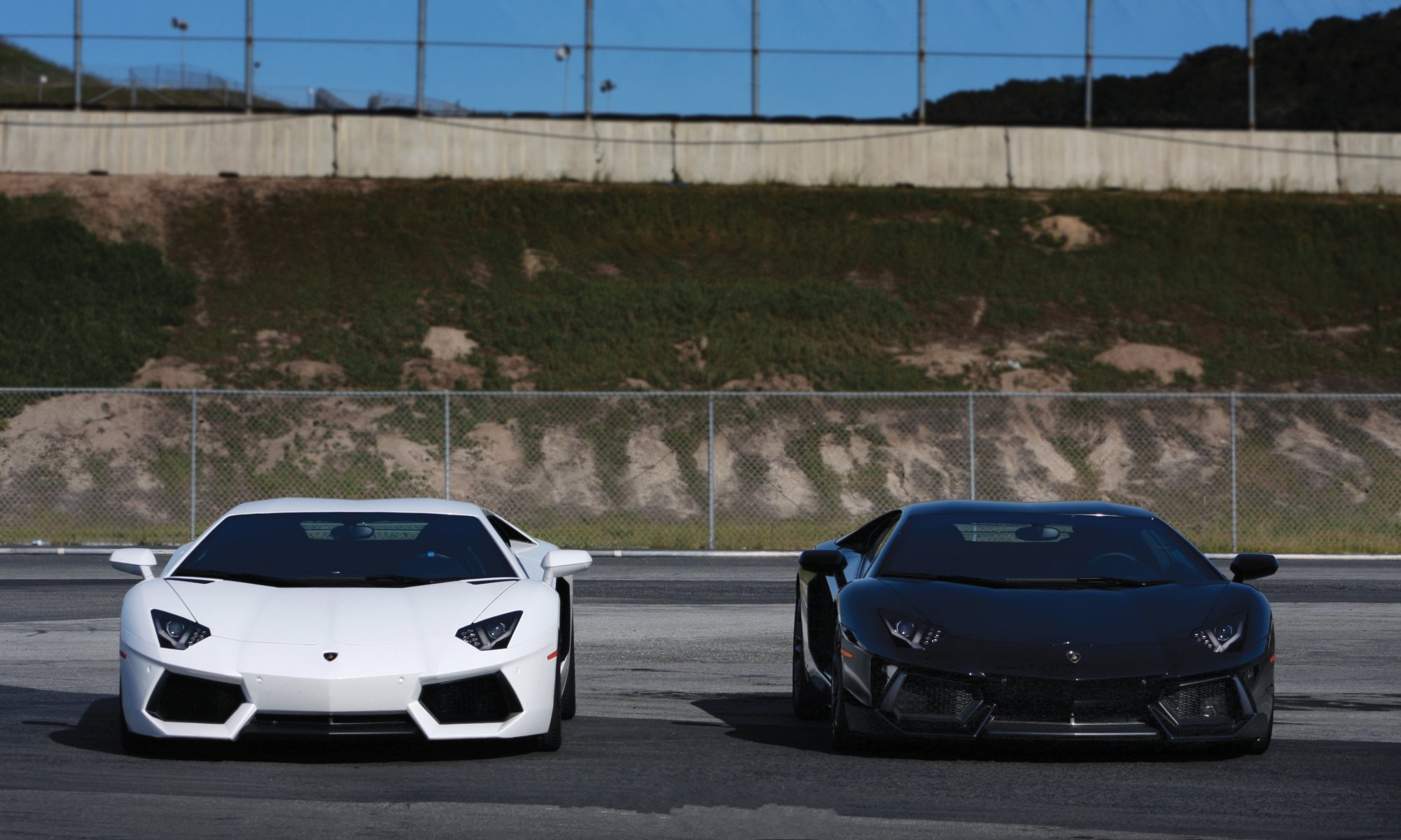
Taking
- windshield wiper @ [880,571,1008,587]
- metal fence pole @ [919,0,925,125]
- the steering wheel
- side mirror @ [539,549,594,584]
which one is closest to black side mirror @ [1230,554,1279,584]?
the steering wheel

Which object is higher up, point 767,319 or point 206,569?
point 767,319

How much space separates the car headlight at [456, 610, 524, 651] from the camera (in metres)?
7.00

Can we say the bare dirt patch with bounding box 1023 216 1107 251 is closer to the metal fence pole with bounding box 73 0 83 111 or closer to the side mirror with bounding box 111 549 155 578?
the metal fence pole with bounding box 73 0 83 111

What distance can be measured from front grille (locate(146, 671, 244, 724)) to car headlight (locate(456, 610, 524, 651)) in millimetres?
952

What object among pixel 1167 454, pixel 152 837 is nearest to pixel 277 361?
pixel 1167 454

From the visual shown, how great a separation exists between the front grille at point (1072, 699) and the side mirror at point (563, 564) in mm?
2142

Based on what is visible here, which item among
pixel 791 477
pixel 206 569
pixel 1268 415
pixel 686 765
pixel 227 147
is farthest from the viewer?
pixel 227 147

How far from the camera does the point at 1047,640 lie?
689 centimetres

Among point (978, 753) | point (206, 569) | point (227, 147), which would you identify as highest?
point (227, 147)

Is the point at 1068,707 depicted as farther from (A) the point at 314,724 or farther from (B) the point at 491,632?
(A) the point at 314,724

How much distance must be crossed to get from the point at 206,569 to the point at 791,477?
20.2 metres

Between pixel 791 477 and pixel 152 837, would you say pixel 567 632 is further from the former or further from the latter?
pixel 791 477

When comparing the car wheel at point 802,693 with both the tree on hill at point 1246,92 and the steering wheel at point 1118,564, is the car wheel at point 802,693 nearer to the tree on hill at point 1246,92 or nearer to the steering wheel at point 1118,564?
the steering wheel at point 1118,564

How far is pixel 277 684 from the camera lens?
662 cm
